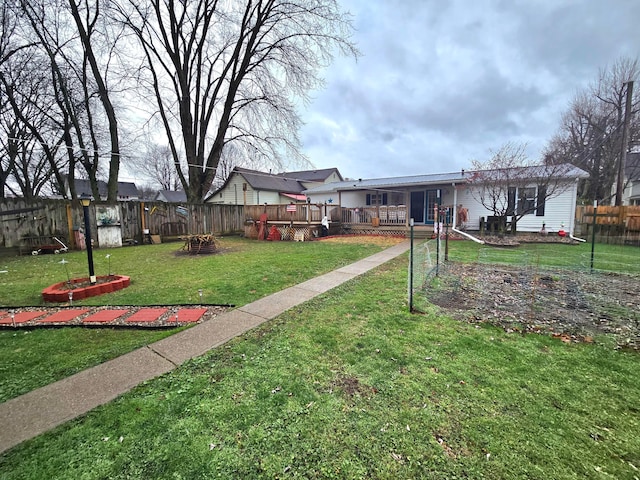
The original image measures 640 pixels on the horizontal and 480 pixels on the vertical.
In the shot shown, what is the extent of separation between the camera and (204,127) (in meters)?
15.1

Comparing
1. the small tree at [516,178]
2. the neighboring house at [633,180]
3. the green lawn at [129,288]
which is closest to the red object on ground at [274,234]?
the green lawn at [129,288]

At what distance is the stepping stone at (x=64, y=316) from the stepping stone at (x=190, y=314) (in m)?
1.34

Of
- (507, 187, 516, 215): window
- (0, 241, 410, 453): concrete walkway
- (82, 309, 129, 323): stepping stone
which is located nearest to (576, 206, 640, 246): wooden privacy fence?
(507, 187, 516, 215): window

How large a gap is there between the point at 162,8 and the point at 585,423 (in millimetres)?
20172

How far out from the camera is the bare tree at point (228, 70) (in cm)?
1380

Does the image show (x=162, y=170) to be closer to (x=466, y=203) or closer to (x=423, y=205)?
(x=423, y=205)

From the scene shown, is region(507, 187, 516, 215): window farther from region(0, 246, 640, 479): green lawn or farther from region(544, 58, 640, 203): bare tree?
region(0, 246, 640, 479): green lawn

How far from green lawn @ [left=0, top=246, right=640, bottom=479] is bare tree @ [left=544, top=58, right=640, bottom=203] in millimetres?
19432

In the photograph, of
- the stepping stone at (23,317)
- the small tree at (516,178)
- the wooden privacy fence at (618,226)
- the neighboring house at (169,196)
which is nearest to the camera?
the stepping stone at (23,317)

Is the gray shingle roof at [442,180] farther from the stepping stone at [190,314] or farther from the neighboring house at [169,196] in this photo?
the neighboring house at [169,196]

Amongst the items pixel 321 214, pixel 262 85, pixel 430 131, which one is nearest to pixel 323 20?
pixel 262 85

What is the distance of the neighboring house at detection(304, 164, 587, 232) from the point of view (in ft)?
40.4

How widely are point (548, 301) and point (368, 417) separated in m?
3.98

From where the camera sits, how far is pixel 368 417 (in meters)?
1.90
